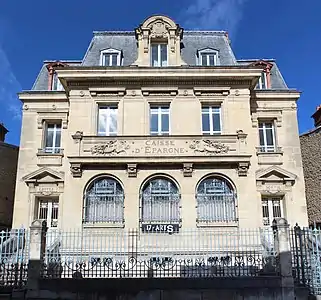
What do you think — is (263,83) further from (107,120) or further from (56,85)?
(56,85)

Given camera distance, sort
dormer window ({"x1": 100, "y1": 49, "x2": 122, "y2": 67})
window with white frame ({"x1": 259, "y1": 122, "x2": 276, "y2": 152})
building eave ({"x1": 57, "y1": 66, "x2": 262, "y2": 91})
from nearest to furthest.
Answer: building eave ({"x1": 57, "y1": 66, "x2": 262, "y2": 91}) < window with white frame ({"x1": 259, "y1": 122, "x2": 276, "y2": 152}) < dormer window ({"x1": 100, "y1": 49, "x2": 122, "y2": 67})

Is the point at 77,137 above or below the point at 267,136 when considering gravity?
below

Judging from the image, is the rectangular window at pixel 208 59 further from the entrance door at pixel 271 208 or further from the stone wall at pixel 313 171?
the entrance door at pixel 271 208

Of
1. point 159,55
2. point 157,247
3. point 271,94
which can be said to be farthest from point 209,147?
point 159,55

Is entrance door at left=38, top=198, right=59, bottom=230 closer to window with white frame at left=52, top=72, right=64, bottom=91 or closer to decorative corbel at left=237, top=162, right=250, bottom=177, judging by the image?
window with white frame at left=52, top=72, right=64, bottom=91

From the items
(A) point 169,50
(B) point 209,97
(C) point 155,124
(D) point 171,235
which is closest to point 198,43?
(A) point 169,50

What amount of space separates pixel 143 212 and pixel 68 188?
3.40 metres

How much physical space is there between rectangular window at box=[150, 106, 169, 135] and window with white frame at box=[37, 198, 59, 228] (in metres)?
5.96

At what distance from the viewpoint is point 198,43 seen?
21.7 meters

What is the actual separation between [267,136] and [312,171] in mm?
3988

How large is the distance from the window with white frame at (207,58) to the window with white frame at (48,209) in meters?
10.2

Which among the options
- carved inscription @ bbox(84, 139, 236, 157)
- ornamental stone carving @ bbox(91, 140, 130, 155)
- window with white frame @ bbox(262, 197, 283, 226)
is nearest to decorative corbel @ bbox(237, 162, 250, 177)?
carved inscription @ bbox(84, 139, 236, 157)

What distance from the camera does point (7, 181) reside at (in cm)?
2244

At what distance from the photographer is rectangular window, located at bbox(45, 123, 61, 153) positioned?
1991cm
